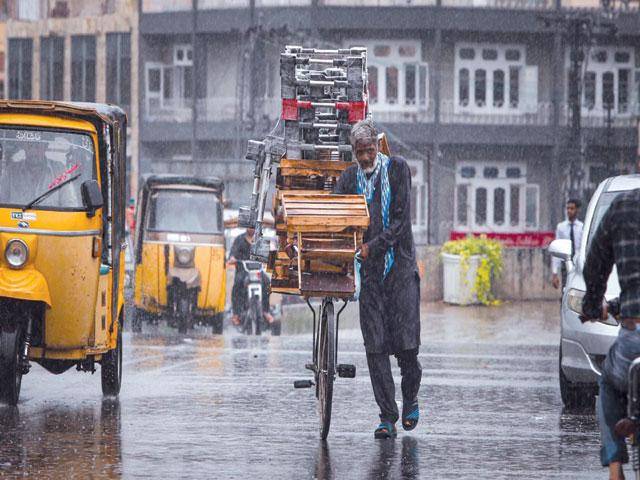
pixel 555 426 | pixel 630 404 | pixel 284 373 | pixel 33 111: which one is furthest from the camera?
pixel 284 373

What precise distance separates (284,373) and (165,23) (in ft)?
134

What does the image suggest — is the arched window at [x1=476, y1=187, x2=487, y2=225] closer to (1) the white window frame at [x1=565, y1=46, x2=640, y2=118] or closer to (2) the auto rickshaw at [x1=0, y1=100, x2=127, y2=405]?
(1) the white window frame at [x1=565, y1=46, x2=640, y2=118]

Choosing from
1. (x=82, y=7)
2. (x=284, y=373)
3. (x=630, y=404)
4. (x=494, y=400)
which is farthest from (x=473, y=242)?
(x=82, y=7)

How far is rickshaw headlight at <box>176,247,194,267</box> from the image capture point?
75.9 ft

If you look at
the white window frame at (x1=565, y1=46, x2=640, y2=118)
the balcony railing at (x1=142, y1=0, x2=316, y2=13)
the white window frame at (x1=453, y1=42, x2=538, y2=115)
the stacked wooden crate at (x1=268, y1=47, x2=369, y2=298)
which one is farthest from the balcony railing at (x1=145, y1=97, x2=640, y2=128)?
the stacked wooden crate at (x1=268, y1=47, x2=369, y2=298)

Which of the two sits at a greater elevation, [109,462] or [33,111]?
[33,111]

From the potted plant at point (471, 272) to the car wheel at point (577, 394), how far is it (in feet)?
60.8

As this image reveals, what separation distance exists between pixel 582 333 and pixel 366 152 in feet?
8.51

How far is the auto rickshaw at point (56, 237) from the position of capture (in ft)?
36.7

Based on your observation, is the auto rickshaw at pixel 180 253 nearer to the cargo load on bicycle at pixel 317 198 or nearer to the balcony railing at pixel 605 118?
the cargo load on bicycle at pixel 317 198

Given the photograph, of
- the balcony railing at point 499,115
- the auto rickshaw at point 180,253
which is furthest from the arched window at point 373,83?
the auto rickshaw at point 180,253

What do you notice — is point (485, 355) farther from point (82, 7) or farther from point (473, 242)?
point (82, 7)

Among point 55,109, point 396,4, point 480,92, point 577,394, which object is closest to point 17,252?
point 55,109

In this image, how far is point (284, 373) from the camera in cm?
1433
